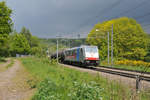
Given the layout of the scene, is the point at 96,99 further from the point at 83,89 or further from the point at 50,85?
the point at 50,85

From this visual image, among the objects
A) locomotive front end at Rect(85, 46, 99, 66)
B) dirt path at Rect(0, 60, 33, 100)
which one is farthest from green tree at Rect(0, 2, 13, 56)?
dirt path at Rect(0, 60, 33, 100)

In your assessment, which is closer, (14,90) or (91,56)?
(14,90)

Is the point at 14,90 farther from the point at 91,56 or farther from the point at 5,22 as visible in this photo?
the point at 5,22

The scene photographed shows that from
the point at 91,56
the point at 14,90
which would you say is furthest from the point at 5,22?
the point at 14,90

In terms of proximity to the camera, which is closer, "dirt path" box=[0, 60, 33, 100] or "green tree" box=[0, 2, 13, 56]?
"dirt path" box=[0, 60, 33, 100]

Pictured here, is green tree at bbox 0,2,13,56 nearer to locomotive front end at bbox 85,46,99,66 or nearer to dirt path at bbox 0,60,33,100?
locomotive front end at bbox 85,46,99,66

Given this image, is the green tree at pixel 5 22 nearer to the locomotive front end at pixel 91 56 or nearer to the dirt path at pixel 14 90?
the locomotive front end at pixel 91 56

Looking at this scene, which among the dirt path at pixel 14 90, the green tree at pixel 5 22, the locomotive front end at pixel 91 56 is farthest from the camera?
the green tree at pixel 5 22

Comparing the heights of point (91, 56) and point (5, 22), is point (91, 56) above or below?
below

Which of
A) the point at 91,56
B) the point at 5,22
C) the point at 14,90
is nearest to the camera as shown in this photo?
the point at 14,90

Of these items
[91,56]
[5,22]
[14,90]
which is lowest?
[14,90]

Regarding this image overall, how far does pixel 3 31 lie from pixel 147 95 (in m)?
34.2

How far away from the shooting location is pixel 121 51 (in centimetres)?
4544

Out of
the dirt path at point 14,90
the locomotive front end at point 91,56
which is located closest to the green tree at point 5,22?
the locomotive front end at point 91,56
